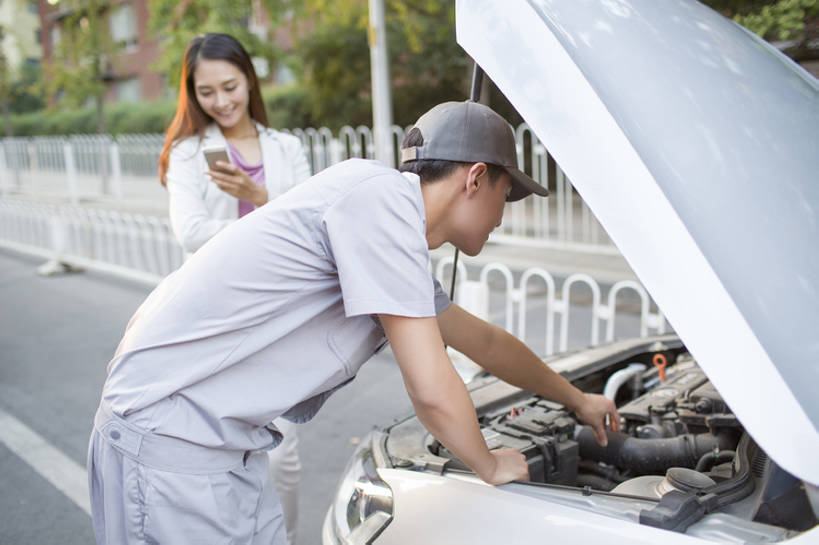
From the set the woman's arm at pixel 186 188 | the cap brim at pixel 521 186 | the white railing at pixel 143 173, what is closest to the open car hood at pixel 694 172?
the cap brim at pixel 521 186

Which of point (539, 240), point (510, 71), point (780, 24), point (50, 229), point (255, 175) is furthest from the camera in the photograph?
point (50, 229)

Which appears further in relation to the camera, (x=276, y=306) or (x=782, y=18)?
(x=782, y=18)

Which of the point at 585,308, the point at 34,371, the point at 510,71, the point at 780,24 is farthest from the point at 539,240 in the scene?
the point at 510,71

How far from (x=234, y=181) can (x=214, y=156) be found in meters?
0.12

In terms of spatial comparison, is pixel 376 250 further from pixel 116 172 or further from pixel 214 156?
pixel 116 172

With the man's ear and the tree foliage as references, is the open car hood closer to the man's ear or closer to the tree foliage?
the man's ear

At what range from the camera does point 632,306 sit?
22.4 ft

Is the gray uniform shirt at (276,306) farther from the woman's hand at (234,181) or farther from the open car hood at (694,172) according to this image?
the woman's hand at (234,181)

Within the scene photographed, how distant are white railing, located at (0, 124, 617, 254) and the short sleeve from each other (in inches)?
252

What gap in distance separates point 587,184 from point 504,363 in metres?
0.83

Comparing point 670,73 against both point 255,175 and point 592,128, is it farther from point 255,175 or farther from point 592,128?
point 255,175

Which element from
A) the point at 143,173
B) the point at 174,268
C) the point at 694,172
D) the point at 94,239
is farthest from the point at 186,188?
the point at 143,173

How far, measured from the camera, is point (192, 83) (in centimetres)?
281

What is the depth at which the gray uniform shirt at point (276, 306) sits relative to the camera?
1.42m
